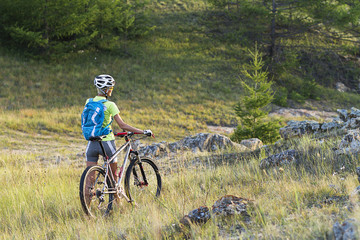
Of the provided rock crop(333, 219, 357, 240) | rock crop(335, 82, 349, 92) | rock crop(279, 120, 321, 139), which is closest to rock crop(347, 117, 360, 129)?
rock crop(279, 120, 321, 139)

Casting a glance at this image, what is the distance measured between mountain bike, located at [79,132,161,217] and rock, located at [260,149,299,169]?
7.85 ft

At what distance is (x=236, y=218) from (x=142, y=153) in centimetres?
768

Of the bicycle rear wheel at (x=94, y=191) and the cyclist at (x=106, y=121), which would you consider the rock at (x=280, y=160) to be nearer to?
the cyclist at (x=106, y=121)

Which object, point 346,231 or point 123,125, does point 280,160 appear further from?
point 346,231

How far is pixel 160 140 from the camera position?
55.7 ft

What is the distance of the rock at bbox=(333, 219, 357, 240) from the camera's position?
2.42m

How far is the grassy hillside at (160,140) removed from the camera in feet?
12.0

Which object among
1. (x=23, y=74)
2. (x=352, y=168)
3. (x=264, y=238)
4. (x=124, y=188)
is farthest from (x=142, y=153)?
(x=23, y=74)

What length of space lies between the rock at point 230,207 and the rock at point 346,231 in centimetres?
114

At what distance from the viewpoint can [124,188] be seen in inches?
187

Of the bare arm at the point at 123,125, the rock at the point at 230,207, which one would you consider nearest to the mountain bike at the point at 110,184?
the bare arm at the point at 123,125

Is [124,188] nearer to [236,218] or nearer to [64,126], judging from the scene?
[236,218]

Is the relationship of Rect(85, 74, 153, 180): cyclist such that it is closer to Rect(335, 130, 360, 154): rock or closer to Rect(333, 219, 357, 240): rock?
Rect(333, 219, 357, 240): rock

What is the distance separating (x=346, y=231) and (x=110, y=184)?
3.08m
